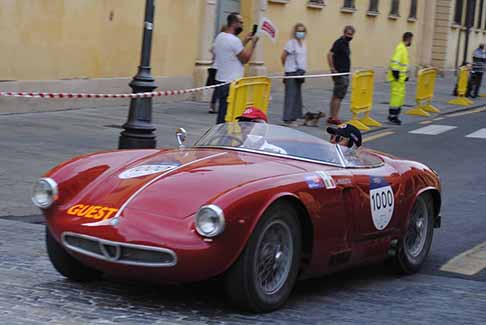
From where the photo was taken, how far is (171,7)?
882 inches

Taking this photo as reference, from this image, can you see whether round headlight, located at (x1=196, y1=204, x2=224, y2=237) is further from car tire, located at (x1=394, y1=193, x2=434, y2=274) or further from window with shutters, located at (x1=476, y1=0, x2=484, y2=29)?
window with shutters, located at (x1=476, y1=0, x2=484, y2=29)

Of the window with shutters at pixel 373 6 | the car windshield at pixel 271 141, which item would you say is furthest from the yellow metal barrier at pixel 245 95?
the window with shutters at pixel 373 6

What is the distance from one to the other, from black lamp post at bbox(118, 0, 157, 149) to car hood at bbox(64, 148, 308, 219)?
553 cm

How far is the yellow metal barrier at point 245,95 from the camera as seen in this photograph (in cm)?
1584

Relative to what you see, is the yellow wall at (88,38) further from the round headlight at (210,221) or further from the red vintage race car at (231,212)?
the round headlight at (210,221)

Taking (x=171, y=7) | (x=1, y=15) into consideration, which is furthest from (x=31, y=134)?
(x=171, y=7)

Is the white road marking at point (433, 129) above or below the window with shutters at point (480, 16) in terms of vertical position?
below

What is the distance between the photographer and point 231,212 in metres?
6.47

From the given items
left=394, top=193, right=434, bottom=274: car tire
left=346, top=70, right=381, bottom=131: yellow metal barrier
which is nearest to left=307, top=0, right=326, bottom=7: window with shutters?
left=346, top=70, right=381, bottom=131: yellow metal barrier

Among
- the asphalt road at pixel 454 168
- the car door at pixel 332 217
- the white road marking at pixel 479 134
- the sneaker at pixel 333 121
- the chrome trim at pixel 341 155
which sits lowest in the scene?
the asphalt road at pixel 454 168

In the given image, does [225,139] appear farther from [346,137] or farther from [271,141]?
[346,137]

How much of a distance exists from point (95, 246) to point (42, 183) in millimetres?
704

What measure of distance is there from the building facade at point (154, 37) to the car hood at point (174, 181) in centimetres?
1049

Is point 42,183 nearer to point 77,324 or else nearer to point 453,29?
point 77,324
